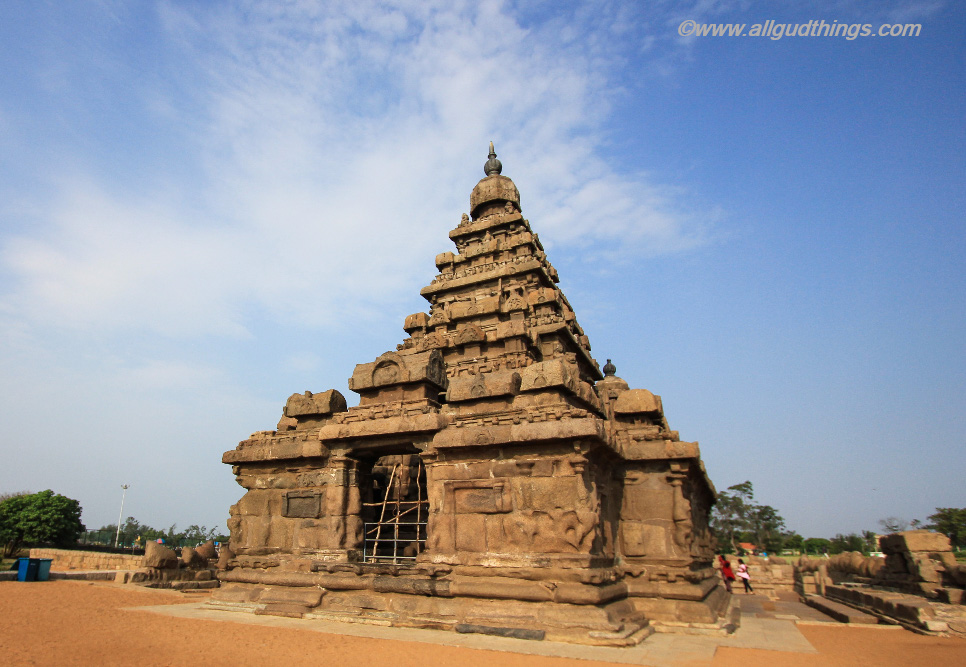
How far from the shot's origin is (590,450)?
25.6 ft

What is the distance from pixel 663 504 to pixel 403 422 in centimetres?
465

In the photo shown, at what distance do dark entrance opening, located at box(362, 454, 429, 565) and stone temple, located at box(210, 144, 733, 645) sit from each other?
0.22ft

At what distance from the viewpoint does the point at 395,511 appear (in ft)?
35.5

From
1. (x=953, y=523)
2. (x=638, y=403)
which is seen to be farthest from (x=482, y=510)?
(x=953, y=523)

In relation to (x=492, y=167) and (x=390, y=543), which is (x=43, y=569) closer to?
(x=390, y=543)

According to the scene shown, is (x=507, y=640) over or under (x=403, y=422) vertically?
under

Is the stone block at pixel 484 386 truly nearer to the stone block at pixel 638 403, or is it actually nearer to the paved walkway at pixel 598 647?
the stone block at pixel 638 403

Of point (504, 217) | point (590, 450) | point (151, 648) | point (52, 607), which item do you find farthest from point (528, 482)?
point (504, 217)

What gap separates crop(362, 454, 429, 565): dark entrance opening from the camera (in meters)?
10.2

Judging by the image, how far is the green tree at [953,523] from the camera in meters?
45.6

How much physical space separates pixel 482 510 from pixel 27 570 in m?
14.3

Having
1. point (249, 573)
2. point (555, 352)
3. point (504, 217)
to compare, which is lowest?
point (249, 573)

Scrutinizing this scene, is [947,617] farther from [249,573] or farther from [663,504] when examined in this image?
[249,573]

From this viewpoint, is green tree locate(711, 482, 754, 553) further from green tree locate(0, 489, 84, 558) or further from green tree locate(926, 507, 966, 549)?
green tree locate(0, 489, 84, 558)
